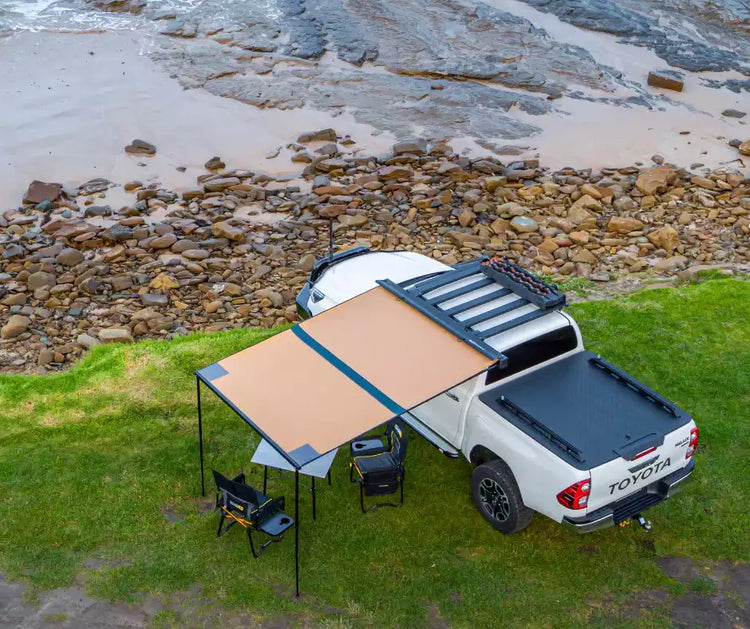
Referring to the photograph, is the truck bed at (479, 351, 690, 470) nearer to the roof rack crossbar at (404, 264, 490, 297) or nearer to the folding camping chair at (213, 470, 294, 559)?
the roof rack crossbar at (404, 264, 490, 297)

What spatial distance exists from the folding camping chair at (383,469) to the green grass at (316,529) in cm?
31

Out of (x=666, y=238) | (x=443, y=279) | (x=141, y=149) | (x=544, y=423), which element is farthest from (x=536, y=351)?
(x=141, y=149)

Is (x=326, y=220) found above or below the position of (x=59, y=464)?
below

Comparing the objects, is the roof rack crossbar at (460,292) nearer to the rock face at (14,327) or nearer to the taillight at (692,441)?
the taillight at (692,441)

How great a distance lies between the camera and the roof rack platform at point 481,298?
902cm

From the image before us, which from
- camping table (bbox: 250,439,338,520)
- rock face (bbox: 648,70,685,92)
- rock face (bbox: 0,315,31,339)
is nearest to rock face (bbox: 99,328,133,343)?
rock face (bbox: 0,315,31,339)

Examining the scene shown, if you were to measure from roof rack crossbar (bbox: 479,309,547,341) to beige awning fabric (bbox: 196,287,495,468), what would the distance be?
31 centimetres

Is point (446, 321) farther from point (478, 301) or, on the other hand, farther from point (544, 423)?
Result: point (544, 423)

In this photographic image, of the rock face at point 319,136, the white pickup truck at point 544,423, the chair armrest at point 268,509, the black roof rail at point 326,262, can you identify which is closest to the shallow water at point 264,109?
the rock face at point 319,136

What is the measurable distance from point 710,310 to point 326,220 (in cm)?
801

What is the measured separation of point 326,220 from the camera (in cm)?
1777

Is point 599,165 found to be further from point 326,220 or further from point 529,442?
point 529,442

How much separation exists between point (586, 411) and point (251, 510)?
11.6ft

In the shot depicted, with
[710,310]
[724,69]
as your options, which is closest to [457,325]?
[710,310]
